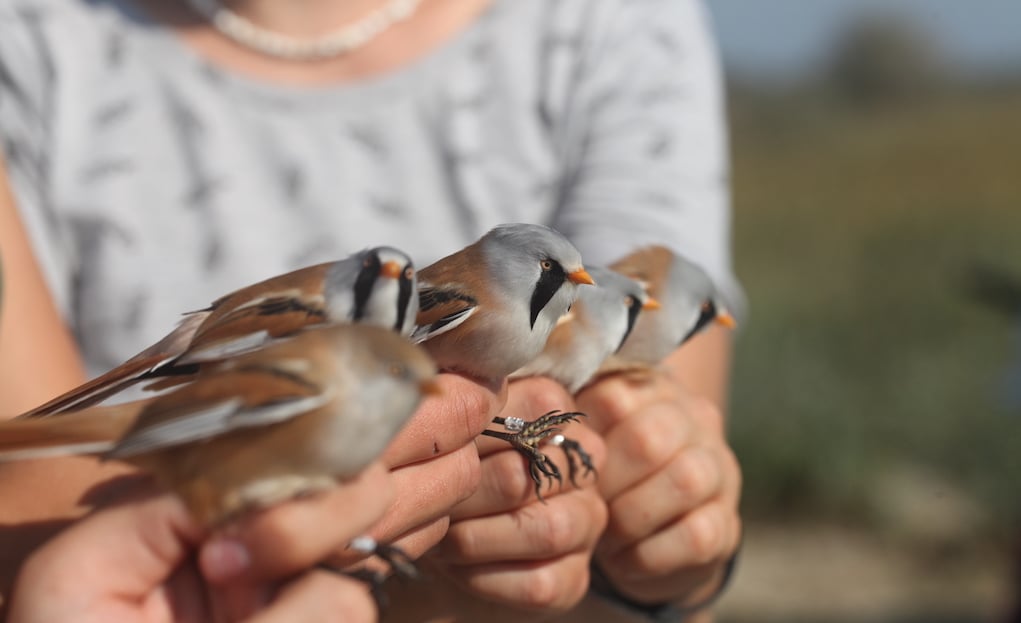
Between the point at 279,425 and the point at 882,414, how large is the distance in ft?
18.0

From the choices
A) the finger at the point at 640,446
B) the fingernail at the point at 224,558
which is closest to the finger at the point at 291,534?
the fingernail at the point at 224,558

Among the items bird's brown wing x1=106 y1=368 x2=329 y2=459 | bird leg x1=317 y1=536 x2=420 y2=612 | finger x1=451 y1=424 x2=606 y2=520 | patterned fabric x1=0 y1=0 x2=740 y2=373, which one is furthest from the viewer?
patterned fabric x1=0 y1=0 x2=740 y2=373

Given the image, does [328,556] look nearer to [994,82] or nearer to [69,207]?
[69,207]

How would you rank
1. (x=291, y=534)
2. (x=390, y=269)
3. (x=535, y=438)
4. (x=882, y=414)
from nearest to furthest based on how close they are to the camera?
(x=291, y=534)
(x=390, y=269)
(x=535, y=438)
(x=882, y=414)

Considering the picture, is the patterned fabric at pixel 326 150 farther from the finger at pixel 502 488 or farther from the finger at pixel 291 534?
the finger at pixel 291 534

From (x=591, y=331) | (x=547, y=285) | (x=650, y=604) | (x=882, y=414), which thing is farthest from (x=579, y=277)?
(x=882, y=414)

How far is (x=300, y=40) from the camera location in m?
2.17

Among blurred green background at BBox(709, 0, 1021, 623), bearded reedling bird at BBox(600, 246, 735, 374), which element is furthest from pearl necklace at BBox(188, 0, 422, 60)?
blurred green background at BBox(709, 0, 1021, 623)

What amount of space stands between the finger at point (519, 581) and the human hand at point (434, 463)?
Result: 258 mm

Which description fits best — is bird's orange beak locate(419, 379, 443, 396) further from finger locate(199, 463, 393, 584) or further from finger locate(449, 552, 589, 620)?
finger locate(449, 552, 589, 620)

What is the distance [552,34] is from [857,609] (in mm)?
3704

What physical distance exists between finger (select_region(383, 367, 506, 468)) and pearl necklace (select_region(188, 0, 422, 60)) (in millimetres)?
1196

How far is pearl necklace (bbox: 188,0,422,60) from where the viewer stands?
2.14m

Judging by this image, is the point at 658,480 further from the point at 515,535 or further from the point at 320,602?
the point at 320,602
